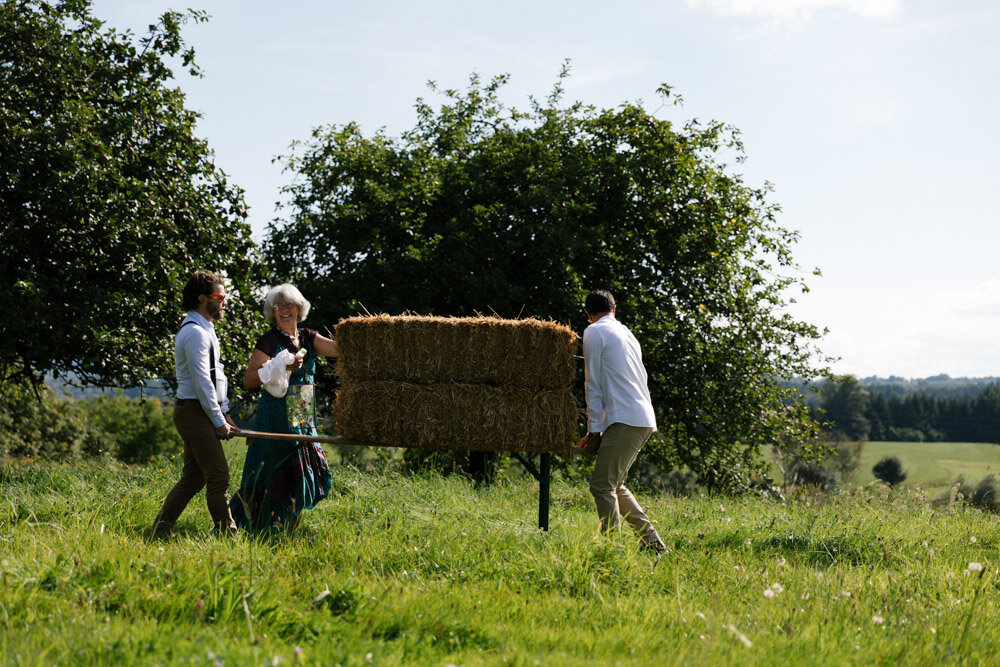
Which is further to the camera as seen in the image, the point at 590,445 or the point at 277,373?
the point at 590,445

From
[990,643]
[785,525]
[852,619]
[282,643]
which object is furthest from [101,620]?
Result: [785,525]

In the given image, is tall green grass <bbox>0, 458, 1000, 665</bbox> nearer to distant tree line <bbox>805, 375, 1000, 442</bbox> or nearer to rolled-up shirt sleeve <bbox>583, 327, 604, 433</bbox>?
rolled-up shirt sleeve <bbox>583, 327, 604, 433</bbox>

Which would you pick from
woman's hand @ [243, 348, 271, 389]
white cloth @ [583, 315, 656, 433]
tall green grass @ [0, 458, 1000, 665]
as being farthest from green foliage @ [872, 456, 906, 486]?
woman's hand @ [243, 348, 271, 389]

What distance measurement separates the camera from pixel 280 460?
636cm

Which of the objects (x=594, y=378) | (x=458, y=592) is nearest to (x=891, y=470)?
(x=594, y=378)

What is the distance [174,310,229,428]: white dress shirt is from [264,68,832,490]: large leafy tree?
8058mm

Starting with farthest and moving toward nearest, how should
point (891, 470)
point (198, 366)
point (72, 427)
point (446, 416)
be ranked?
point (891, 470), point (72, 427), point (446, 416), point (198, 366)

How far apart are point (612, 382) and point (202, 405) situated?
10.6 ft

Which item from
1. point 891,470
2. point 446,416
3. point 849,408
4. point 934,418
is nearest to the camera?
point 446,416

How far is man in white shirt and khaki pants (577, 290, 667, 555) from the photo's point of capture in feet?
20.6

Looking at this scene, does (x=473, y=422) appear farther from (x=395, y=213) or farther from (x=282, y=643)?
(x=395, y=213)

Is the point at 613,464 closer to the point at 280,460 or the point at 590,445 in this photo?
the point at 590,445

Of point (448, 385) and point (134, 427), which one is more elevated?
point (448, 385)

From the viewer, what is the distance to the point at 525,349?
6328 mm
